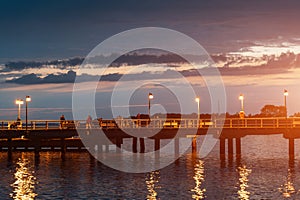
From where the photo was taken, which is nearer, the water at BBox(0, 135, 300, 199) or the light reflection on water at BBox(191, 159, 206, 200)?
the light reflection on water at BBox(191, 159, 206, 200)

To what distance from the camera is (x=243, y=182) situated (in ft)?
176

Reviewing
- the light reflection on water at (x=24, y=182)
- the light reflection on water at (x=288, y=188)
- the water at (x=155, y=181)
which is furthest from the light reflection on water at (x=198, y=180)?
the light reflection on water at (x=24, y=182)

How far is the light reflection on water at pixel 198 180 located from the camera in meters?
46.5

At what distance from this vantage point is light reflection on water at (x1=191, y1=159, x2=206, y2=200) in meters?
46.5

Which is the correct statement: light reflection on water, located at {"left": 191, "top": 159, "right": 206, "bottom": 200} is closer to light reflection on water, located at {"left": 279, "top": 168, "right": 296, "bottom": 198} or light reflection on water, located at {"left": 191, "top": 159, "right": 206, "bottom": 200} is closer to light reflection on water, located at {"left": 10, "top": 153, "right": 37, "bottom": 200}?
light reflection on water, located at {"left": 279, "top": 168, "right": 296, "bottom": 198}

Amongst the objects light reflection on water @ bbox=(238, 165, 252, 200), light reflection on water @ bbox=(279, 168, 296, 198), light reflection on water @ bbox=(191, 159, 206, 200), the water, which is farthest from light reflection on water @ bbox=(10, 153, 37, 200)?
light reflection on water @ bbox=(279, 168, 296, 198)

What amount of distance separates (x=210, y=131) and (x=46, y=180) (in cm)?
2170

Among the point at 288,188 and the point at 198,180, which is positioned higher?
the point at 198,180

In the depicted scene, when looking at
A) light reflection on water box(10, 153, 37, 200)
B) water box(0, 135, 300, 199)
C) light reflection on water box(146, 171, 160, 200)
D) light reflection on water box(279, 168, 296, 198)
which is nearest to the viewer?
light reflection on water box(146, 171, 160, 200)

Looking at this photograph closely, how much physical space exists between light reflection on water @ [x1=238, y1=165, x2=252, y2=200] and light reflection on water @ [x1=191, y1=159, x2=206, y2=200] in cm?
300

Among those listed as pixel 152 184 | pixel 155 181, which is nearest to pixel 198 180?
pixel 155 181

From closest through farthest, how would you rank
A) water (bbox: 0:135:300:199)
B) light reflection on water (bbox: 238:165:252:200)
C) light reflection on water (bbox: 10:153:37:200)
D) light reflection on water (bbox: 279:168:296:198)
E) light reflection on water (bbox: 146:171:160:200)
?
light reflection on water (bbox: 238:165:252:200), light reflection on water (bbox: 146:171:160:200), light reflection on water (bbox: 10:153:37:200), water (bbox: 0:135:300:199), light reflection on water (bbox: 279:168:296:198)

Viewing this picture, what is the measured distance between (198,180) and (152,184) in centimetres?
486

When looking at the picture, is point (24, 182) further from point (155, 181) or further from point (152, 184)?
point (155, 181)
